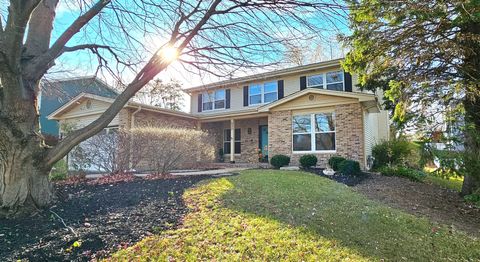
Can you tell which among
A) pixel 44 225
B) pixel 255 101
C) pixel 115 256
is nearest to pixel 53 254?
pixel 115 256

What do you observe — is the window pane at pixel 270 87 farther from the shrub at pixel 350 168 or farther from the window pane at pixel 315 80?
the shrub at pixel 350 168

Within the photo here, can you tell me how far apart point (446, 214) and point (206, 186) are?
5.55m

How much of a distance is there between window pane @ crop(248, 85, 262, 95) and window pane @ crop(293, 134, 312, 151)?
14.9 feet

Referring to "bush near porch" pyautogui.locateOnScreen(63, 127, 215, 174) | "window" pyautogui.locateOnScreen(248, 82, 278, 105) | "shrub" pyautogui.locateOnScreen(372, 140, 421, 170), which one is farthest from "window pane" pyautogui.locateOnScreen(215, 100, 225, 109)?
"shrub" pyautogui.locateOnScreen(372, 140, 421, 170)

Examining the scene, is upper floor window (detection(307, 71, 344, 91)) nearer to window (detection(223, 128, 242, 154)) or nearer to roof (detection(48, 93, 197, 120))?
window (detection(223, 128, 242, 154))

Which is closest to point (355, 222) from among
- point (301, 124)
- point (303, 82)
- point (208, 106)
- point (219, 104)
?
point (301, 124)

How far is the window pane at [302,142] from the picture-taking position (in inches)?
519

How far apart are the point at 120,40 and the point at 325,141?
30.9ft

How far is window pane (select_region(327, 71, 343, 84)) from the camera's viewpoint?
47.9 ft

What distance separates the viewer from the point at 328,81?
48.8 ft

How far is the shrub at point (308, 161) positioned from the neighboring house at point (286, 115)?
798 millimetres

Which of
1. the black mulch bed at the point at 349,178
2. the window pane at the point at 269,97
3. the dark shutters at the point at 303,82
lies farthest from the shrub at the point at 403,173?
the window pane at the point at 269,97

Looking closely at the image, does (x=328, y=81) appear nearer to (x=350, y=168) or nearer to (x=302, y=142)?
(x=302, y=142)

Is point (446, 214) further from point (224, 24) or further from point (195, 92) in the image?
point (195, 92)
